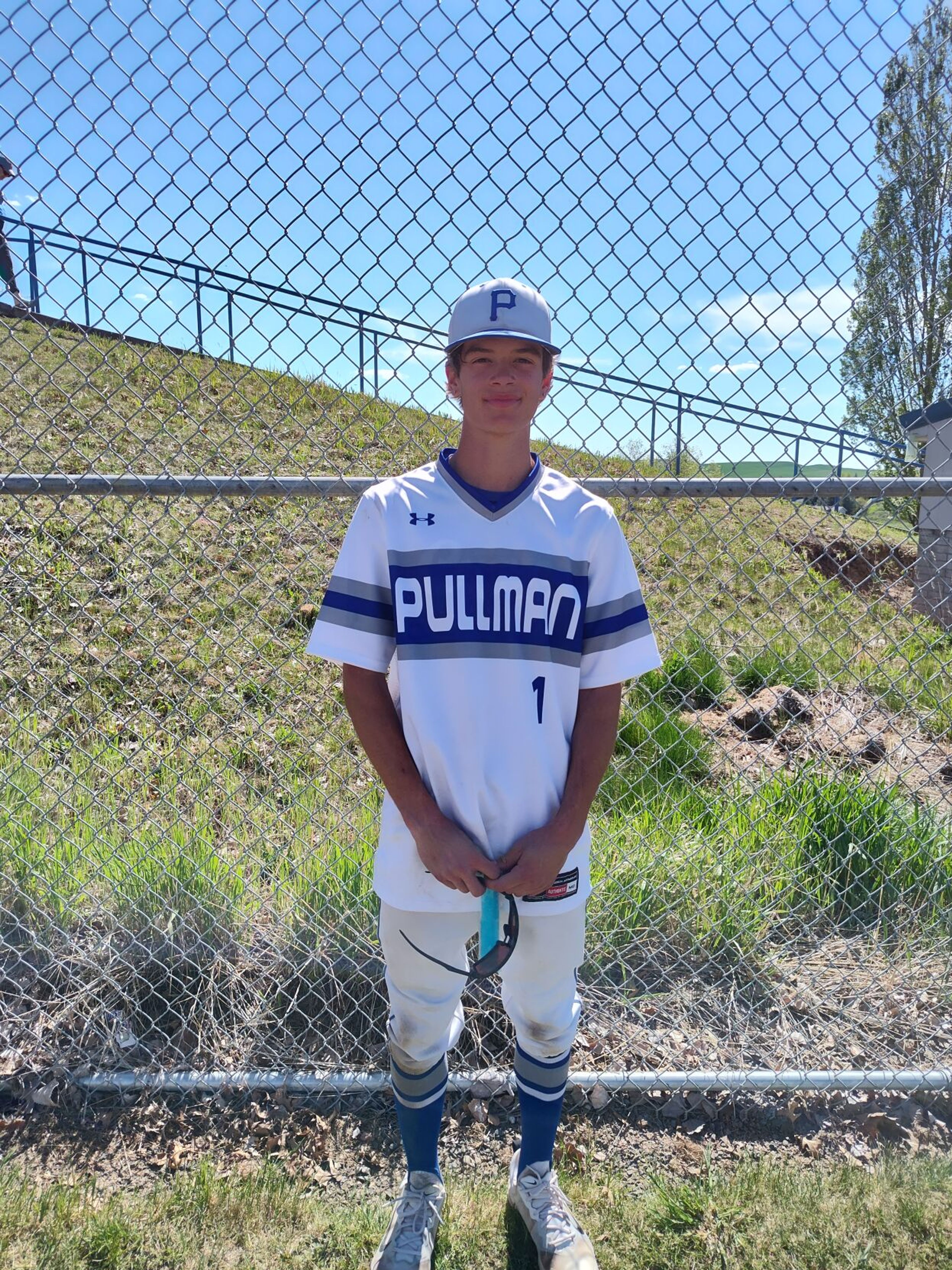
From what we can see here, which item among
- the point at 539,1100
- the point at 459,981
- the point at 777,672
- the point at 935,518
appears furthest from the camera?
the point at 777,672

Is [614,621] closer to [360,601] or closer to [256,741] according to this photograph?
[360,601]

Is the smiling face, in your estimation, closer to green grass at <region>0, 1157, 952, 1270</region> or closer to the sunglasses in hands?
the sunglasses in hands

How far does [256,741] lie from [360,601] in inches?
119

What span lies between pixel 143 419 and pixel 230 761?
505 cm

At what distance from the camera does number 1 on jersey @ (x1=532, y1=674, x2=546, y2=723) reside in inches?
68.2

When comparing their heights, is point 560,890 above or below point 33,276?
below

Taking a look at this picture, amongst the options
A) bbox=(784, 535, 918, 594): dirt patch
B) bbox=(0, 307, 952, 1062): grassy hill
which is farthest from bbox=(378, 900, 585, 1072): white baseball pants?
bbox=(784, 535, 918, 594): dirt patch

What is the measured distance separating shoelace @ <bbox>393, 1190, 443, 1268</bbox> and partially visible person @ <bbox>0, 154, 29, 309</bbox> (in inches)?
96.2

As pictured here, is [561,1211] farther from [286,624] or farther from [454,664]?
[286,624]

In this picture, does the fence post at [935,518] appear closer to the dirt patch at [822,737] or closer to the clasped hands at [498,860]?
the dirt patch at [822,737]

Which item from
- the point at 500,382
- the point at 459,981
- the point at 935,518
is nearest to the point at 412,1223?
the point at 459,981

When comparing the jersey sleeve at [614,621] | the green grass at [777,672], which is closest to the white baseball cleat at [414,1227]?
the jersey sleeve at [614,621]

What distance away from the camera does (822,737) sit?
4.52 meters

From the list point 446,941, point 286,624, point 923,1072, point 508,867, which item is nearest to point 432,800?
point 508,867
